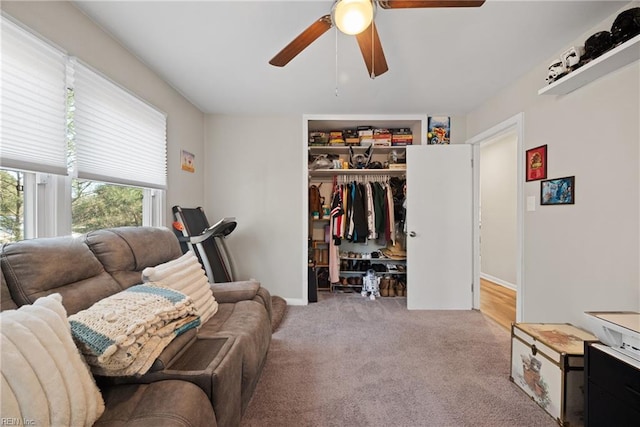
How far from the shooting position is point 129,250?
1644 mm

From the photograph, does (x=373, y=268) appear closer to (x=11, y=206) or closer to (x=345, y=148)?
(x=345, y=148)

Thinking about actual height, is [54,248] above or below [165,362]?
above

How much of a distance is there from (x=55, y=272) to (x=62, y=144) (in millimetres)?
774

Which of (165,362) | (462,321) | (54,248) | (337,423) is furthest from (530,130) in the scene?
(54,248)

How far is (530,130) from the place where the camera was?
225cm

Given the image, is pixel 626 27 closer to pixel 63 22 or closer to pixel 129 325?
pixel 129 325

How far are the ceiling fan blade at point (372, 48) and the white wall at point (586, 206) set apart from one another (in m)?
1.38

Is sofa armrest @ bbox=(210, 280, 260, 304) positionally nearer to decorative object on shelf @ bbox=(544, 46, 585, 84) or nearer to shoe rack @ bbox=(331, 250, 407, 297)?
shoe rack @ bbox=(331, 250, 407, 297)

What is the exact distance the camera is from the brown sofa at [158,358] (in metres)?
0.97

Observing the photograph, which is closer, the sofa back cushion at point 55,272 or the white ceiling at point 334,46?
the sofa back cushion at point 55,272

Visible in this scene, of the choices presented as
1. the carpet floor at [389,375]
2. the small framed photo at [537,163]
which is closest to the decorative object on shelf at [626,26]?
the small framed photo at [537,163]

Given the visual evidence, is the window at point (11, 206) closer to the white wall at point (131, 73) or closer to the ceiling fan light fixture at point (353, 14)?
the white wall at point (131, 73)

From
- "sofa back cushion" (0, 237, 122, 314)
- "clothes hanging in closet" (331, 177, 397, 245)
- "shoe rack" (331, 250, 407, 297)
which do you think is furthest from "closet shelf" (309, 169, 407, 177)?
"sofa back cushion" (0, 237, 122, 314)

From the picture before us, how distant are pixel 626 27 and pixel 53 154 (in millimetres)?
3110
